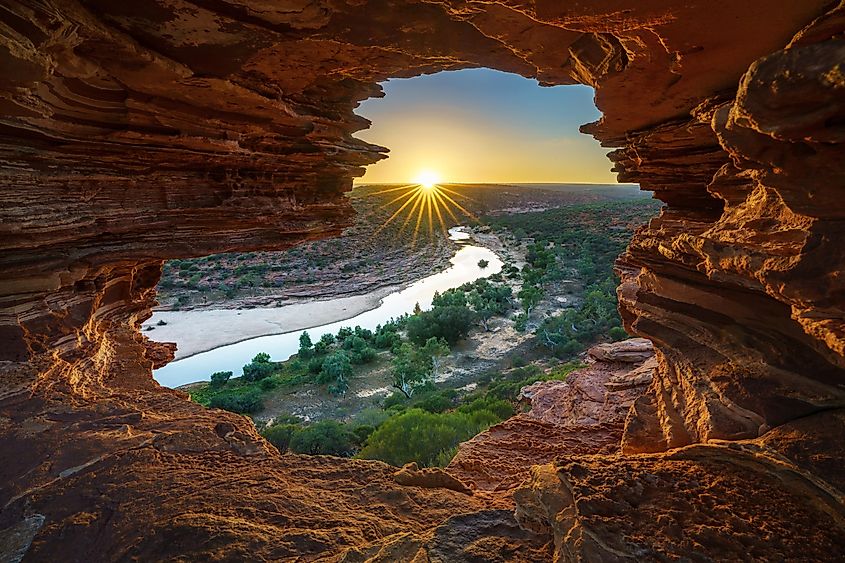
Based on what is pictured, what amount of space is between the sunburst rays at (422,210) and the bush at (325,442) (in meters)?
43.0

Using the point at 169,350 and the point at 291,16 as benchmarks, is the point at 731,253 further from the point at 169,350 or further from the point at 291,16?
the point at 169,350

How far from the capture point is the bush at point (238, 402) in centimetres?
1856

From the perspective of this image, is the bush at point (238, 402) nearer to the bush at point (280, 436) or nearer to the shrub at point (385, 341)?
the bush at point (280, 436)

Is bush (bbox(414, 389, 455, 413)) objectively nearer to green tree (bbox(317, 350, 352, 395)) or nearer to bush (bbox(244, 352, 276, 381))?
green tree (bbox(317, 350, 352, 395))

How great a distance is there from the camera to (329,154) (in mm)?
9625

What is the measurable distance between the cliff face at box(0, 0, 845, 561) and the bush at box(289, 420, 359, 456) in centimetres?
591

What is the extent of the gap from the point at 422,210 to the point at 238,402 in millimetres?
64905

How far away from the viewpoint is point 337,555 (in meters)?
3.20

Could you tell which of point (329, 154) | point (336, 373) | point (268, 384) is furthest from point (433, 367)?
point (329, 154)

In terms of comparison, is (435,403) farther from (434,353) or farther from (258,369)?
(258,369)

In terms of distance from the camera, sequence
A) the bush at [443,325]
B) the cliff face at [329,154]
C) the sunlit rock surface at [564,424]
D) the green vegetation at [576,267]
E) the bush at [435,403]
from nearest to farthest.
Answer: the cliff face at [329,154], the sunlit rock surface at [564,424], the bush at [435,403], the green vegetation at [576,267], the bush at [443,325]

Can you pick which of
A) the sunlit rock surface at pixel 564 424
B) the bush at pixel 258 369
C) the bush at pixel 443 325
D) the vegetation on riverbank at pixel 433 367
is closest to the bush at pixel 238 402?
the vegetation on riverbank at pixel 433 367

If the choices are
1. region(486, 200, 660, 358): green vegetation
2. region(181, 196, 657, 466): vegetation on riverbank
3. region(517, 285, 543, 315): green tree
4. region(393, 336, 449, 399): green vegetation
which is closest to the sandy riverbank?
region(181, 196, 657, 466): vegetation on riverbank

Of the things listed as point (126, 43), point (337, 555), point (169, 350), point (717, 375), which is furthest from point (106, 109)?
point (717, 375)
